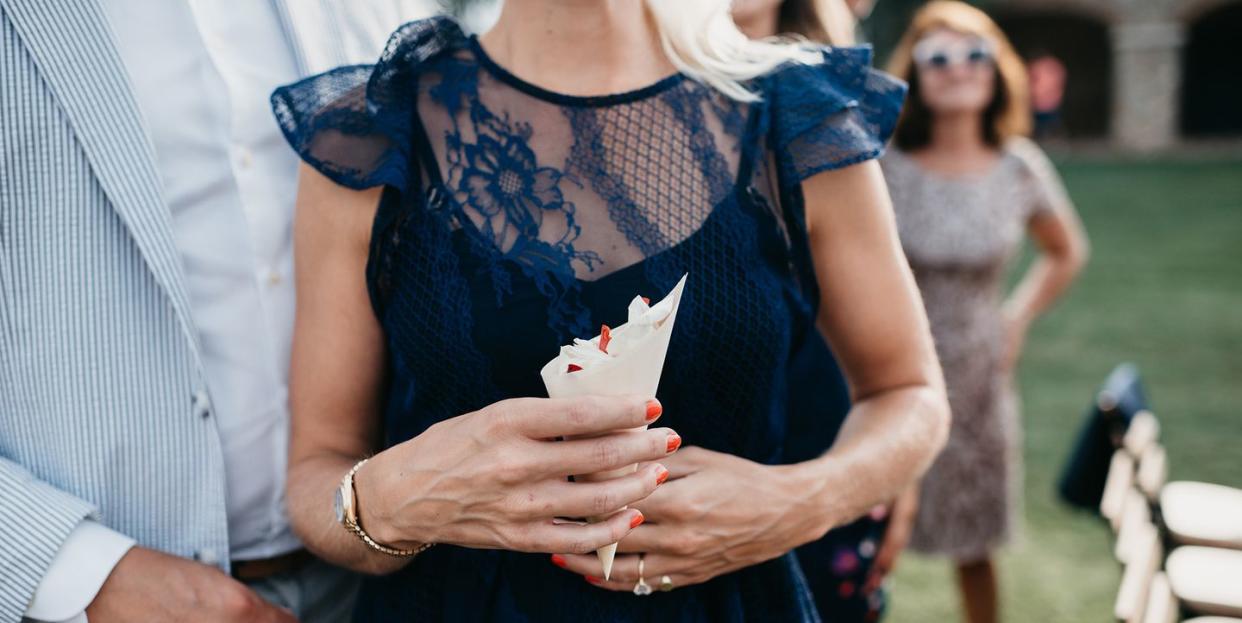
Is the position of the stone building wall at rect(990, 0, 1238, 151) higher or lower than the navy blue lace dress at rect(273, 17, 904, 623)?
lower

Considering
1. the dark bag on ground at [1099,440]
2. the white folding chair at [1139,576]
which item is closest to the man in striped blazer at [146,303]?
the white folding chair at [1139,576]

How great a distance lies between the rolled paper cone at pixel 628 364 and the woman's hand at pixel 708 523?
261mm

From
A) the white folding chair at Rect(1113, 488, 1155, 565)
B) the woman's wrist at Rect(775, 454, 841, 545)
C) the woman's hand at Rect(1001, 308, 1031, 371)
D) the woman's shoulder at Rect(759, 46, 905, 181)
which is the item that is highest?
the woman's shoulder at Rect(759, 46, 905, 181)

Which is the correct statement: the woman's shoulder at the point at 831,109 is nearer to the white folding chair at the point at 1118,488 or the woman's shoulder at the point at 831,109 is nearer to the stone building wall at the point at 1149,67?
the white folding chair at the point at 1118,488

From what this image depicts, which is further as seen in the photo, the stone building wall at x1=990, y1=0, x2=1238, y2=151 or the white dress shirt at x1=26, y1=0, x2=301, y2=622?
the stone building wall at x1=990, y1=0, x2=1238, y2=151

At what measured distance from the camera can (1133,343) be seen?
31.4ft

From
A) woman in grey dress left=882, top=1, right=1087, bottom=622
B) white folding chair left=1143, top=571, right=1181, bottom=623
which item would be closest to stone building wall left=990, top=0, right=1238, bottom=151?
woman in grey dress left=882, top=1, right=1087, bottom=622

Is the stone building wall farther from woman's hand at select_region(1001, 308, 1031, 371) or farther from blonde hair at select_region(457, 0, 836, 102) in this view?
blonde hair at select_region(457, 0, 836, 102)

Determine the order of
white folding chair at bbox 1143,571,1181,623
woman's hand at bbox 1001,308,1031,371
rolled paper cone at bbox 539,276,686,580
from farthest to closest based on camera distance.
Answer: woman's hand at bbox 1001,308,1031,371 → white folding chair at bbox 1143,571,1181,623 → rolled paper cone at bbox 539,276,686,580

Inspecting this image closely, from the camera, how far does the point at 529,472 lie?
146 cm

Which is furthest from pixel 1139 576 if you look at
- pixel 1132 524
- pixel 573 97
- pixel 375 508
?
pixel 375 508

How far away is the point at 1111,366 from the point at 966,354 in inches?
175

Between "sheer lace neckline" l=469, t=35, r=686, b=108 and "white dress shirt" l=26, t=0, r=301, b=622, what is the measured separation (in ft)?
1.35

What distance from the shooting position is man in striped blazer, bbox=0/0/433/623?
1.75m
